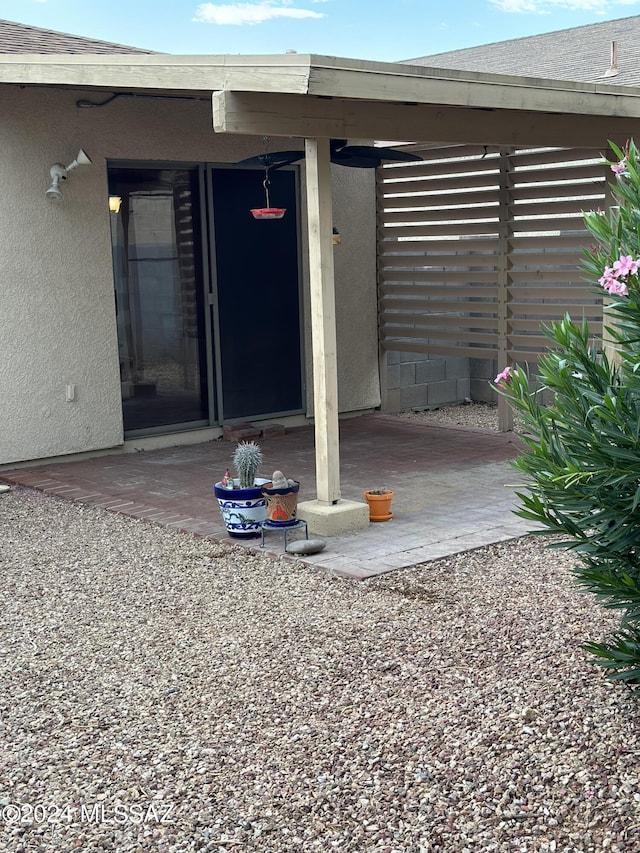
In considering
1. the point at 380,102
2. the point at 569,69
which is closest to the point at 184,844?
the point at 380,102

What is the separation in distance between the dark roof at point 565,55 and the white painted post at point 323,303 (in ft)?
24.1

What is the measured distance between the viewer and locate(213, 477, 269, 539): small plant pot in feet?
20.3

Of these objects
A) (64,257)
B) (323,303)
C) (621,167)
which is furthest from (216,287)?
(621,167)

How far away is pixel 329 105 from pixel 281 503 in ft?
7.74

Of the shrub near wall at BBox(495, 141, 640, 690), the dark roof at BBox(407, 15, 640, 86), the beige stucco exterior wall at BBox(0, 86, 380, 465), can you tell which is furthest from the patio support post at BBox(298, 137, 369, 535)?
the dark roof at BBox(407, 15, 640, 86)

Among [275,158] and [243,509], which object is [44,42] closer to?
[275,158]

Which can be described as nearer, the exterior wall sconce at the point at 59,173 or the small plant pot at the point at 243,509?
the small plant pot at the point at 243,509

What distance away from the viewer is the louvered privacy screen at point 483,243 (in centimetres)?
917

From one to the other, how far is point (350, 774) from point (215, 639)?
1431 millimetres

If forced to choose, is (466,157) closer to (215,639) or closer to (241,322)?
(241,322)

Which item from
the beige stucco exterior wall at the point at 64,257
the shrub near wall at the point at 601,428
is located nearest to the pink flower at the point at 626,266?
the shrub near wall at the point at 601,428

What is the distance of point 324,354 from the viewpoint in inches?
239

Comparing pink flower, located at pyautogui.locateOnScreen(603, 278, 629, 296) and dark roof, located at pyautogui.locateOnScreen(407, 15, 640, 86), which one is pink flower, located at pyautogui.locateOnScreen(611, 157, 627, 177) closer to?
pink flower, located at pyautogui.locateOnScreen(603, 278, 629, 296)

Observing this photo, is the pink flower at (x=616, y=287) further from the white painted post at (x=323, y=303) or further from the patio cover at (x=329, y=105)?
the white painted post at (x=323, y=303)
